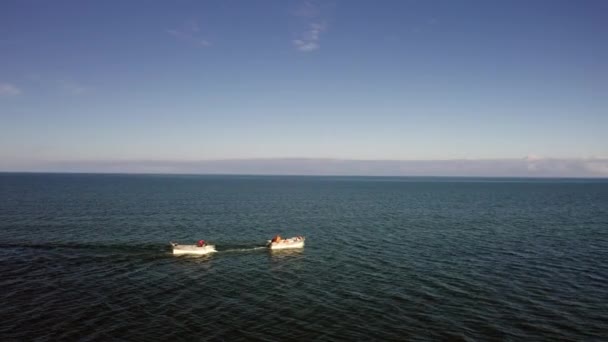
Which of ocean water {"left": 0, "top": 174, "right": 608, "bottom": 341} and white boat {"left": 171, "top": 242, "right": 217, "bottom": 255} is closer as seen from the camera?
ocean water {"left": 0, "top": 174, "right": 608, "bottom": 341}

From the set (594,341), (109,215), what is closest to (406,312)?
(594,341)

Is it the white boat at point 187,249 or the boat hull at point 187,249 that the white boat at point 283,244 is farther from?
the boat hull at point 187,249

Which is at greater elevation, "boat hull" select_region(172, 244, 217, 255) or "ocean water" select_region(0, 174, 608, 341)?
"boat hull" select_region(172, 244, 217, 255)

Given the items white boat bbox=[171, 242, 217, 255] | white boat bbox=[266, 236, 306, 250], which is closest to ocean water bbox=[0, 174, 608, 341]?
white boat bbox=[266, 236, 306, 250]

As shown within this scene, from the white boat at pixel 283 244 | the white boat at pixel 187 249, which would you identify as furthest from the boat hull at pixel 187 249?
the white boat at pixel 283 244

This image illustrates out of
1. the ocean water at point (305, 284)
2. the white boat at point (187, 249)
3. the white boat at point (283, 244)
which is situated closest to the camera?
the ocean water at point (305, 284)

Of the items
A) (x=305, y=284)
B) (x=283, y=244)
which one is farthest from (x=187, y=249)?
(x=305, y=284)

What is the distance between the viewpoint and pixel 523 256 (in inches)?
1940

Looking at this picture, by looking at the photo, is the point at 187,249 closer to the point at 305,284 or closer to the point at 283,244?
the point at 283,244

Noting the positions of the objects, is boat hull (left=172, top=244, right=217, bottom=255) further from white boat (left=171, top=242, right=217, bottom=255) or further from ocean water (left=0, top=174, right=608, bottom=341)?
ocean water (left=0, top=174, right=608, bottom=341)

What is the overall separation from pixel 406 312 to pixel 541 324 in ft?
30.8

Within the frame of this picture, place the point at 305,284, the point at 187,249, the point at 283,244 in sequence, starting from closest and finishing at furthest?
the point at 305,284
the point at 187,249
the point at 283,244

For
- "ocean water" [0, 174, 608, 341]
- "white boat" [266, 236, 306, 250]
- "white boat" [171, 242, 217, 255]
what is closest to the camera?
"ocean water" [0, 174, 608, 341]

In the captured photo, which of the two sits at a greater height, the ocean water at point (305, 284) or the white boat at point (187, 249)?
the white boat at point (187, 249)
